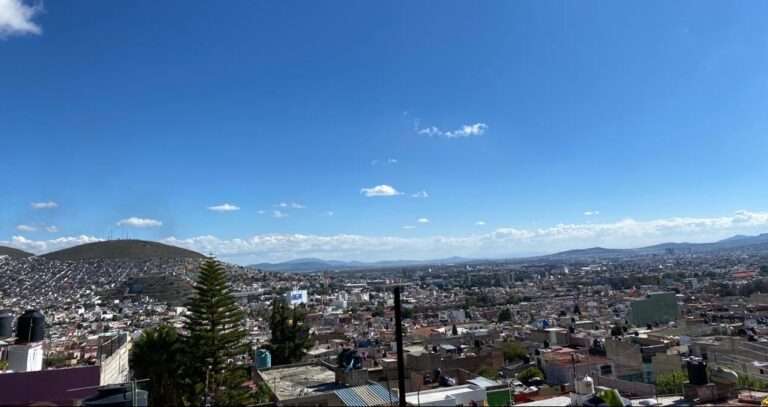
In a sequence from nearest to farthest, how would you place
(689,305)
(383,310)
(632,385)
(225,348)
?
(225,348) < (632,385) < (689,305) < (383,310)

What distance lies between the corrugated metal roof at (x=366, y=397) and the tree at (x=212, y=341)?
4652 mm

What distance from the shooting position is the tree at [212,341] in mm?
14930

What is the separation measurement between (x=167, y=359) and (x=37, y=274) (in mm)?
130624

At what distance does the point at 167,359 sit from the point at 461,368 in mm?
13065

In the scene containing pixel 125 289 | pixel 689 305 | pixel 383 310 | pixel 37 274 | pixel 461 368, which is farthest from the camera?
pixel 37 274

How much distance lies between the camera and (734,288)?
89.0 meters

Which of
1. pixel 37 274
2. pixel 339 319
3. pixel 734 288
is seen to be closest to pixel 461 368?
pixel 339 319

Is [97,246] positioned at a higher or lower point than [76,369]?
higher

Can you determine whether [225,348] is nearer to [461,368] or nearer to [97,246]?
[461,368]

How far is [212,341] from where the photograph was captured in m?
15.7

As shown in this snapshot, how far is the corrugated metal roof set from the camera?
10.4 meters

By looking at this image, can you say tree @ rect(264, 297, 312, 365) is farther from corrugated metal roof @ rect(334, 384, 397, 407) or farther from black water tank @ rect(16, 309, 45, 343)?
corrugated metal roof @ rect(334, 384, 397, 407)

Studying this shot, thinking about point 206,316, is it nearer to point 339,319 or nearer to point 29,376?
point 29,376

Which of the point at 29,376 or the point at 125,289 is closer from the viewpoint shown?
the point at 29,376
